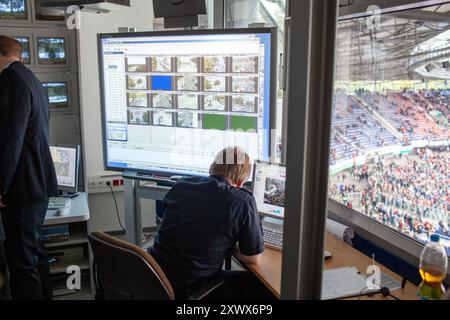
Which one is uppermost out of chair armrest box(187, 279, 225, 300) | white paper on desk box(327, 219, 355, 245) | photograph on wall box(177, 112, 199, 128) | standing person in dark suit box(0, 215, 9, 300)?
photograph on wall box(177, 112, 199, 128)

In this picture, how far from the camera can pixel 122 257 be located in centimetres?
168

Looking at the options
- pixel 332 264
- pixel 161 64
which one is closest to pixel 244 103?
pixel 161 64

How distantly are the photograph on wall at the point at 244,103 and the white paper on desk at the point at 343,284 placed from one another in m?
0.98

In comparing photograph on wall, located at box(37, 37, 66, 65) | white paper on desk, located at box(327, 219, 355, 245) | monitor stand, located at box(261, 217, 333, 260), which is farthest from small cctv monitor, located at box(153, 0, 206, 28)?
white paper on desk, located at box(327, 219, 355, 245)

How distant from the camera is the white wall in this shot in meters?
3.40

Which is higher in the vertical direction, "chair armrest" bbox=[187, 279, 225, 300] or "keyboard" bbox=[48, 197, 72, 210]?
"keyboard" bbox=[48, 197, 72, 210]

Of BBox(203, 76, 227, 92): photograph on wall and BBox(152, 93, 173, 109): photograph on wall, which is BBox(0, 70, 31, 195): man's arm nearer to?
BBox(152, 93, 173, 109): photograph on wall

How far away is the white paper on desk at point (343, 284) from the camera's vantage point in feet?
5.12

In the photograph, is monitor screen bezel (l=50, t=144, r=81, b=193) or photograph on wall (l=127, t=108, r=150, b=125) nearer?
photograph on wall (l=127, t=108, r=150, b=125)

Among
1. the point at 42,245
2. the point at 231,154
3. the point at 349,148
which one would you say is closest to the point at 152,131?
the point at 231,154

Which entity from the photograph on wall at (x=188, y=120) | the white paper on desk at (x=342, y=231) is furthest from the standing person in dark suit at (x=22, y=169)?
the white paper on desk at (x=342, y=231)

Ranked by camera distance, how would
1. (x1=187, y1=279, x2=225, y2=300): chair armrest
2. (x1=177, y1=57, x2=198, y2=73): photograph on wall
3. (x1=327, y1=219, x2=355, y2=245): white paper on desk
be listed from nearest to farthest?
(x1=187, y1=279, x2=225, y2=300): chair armrest → (x1=327, y1=219, x2=355, y2=245): white paper on desk → (x1=177, y1=57, x2=198, y2=73): photograph on wall

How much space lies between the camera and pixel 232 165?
6.64 feet

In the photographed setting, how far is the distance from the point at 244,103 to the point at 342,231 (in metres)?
0.85
